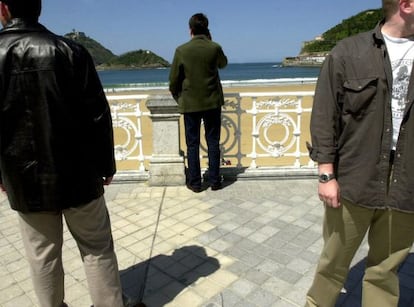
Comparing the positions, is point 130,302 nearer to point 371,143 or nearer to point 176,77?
point 371,143

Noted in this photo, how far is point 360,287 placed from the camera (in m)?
2.64

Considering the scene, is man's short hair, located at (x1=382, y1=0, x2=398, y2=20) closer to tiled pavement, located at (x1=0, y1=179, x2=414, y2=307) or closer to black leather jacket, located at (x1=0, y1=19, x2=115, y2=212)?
black leather jacket, located at (x1=0, y1=19, x2=115, y2=212)

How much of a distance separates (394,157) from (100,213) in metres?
1.68

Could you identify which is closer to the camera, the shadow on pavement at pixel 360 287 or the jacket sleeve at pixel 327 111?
the jacket sleeve at pixel 327 111

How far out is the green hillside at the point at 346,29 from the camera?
69363 millimetres

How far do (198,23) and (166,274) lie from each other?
307 cm

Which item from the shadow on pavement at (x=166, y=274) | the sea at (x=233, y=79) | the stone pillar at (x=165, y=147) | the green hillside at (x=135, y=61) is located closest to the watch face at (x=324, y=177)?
the shadow on pavement at (x=166, y=274)

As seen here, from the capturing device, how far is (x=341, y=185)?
194 centimetres

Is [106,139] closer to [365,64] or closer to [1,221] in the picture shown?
[365,64]

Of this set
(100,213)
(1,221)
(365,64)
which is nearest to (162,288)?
(100,213)

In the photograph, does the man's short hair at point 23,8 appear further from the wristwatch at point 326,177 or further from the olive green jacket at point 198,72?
the olive green jacket at point 198,72

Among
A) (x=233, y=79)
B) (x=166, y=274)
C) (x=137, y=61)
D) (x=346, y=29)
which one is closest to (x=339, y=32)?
(x=346, y=29)

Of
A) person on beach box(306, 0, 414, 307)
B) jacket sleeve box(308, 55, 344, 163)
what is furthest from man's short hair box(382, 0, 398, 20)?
jacket sleeve box(308, 55, 344, 163)

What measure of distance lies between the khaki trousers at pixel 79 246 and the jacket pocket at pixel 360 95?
1.52 metres
